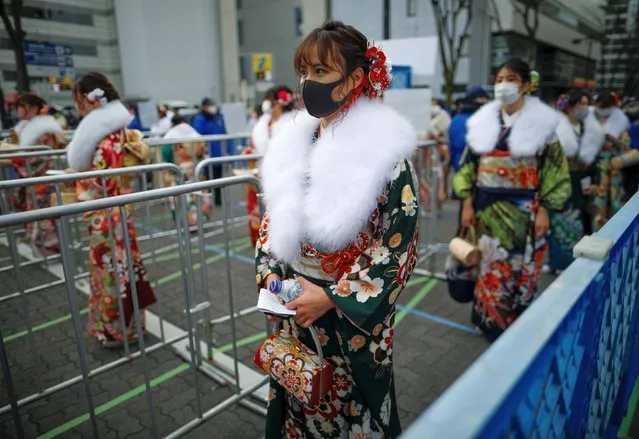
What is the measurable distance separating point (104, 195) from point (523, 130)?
2924mm

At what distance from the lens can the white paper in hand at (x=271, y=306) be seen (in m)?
1.60

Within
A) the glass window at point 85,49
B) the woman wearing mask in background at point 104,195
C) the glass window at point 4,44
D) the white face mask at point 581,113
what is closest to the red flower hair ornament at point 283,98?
the woman wearing mask in background at point 104,195

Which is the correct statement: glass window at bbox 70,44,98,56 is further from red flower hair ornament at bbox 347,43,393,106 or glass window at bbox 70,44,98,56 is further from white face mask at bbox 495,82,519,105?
red flower hair ornament at bbox 347,43,393,106

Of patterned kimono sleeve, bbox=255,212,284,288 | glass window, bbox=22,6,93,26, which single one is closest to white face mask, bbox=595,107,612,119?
patterned kimono sleeve, bbox=255,212,284,288

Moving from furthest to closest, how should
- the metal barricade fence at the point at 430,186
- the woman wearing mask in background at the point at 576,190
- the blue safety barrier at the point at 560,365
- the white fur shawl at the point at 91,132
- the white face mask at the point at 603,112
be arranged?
1. the white face mask at the point at 603,112
2. the metal barricade fence at the point at 430,186
3. the woman wearing mask in background at the point at 576,190
4. the white fur shawl at the point at 91,132
5. the blue safety barrier at the point at 560,365

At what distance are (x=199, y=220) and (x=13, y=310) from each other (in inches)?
98.6

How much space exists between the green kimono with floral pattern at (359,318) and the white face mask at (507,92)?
181 centimetres

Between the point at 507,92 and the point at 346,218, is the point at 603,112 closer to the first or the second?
the point at 507,92

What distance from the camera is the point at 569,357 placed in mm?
1082

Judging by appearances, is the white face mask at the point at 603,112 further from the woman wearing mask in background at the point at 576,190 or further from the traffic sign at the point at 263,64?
the traffic sign at the point at 263,64

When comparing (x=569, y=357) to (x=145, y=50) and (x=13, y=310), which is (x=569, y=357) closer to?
(x=13, y=310)

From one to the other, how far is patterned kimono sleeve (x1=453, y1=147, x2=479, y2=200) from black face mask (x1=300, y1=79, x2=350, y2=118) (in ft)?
6.24

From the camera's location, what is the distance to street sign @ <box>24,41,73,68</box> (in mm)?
11016

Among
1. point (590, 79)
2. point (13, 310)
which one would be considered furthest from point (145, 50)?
point (590, 79)
